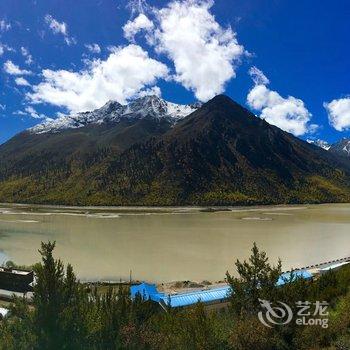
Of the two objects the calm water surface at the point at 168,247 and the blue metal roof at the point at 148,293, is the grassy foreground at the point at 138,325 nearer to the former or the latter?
the blue metal roof at the point at 148,293

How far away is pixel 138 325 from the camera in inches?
728

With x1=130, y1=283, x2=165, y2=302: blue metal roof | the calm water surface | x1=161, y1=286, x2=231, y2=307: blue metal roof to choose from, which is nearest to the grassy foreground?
x1=130, y1=283, x2=165, y2=302: blue metal roof

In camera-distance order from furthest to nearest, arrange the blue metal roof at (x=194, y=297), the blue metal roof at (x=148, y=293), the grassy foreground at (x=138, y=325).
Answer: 1. the blue metal roof at (x=194, y=297)
2. the blue metal roof at (x=148, y=293)
3. the grassy foreground at (x=138, y=325)

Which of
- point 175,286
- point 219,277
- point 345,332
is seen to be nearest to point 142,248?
point 219,277

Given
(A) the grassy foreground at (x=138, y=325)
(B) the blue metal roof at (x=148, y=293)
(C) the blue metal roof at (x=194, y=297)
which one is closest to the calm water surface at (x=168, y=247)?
(B) the blue metal roof at (x=148, y=293)

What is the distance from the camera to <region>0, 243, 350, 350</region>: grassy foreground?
53.9 ft

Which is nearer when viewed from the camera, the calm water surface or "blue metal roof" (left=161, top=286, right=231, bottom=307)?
"blue metal roof" (left=161, top=286, right=231, bottom=307)

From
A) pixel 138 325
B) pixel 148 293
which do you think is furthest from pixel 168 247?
pixel 138 325

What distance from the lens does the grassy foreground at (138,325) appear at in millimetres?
16422

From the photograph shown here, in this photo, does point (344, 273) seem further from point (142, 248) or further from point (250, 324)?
point (142, 248)

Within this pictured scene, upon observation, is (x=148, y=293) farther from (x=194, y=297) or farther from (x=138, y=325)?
(x=138, y=325)

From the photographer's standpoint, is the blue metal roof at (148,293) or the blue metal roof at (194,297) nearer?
the blue metal roof at (148,293)

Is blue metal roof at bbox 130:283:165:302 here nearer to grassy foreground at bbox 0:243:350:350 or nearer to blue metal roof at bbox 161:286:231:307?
blue metal roof at bbox 161:286:231:307

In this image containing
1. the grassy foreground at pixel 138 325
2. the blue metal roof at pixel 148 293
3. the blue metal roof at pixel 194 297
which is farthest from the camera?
the blue metal roof at pixel 194 297
